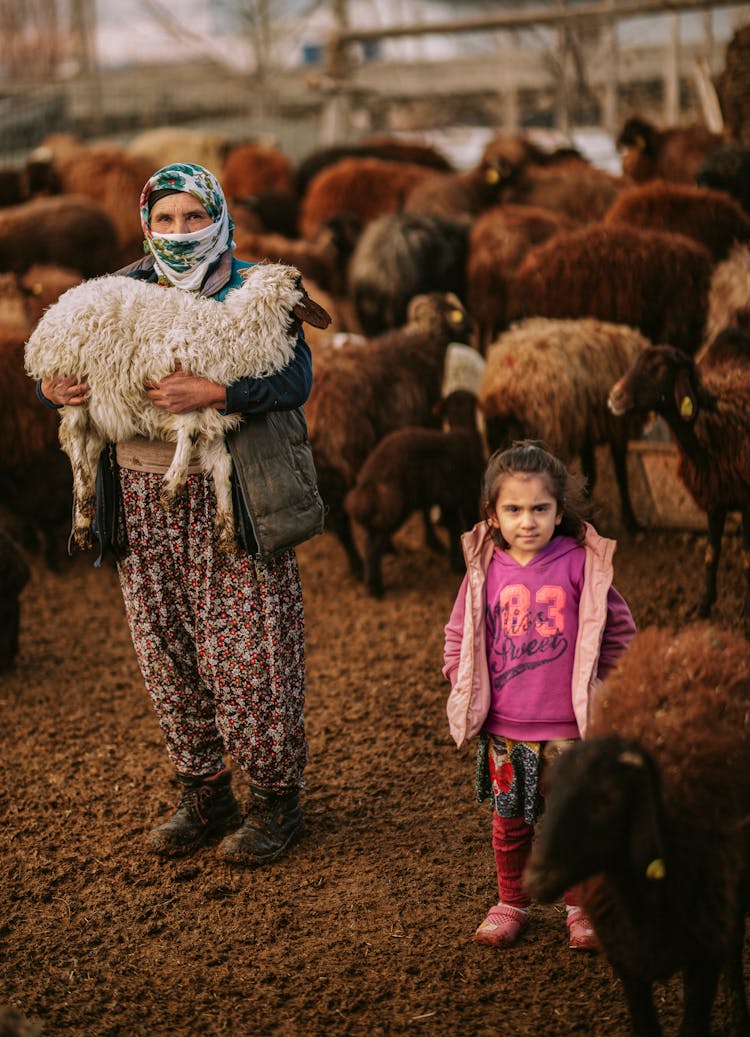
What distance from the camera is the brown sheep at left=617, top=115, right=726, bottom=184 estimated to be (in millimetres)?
11484

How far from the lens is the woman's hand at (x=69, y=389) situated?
12.3ft

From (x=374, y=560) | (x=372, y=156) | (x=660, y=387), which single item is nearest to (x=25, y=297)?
(x=374, y=560)

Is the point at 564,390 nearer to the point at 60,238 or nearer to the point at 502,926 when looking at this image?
the point at 502,926

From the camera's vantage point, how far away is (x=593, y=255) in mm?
7598

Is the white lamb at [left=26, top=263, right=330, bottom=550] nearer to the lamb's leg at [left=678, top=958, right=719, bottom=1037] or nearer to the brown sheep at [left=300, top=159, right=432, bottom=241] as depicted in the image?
the lamb's leg at [left=678, top=958, right=719, bottom=1037]

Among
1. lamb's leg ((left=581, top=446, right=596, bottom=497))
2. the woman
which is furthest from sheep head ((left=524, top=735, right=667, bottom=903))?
lamb's leg ((left=581, top=446, right=596, bottom=497))

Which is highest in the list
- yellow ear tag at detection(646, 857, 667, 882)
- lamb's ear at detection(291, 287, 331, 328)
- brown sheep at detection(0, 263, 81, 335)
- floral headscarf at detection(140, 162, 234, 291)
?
floral headscarf at detection(140, 162, 234, 291)

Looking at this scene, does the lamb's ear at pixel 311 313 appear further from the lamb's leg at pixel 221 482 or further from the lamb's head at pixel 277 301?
the lamb's leg at pixel 221 482

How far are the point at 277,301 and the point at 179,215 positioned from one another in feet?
1.28

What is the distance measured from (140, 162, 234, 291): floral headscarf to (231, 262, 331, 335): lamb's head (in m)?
0.14

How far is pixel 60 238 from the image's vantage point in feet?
37.2

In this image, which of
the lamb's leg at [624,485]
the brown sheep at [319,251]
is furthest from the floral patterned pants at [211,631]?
the brown sheep at [319,251]

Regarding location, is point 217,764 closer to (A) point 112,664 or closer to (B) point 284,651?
(B) point 284,651

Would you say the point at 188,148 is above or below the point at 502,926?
above
